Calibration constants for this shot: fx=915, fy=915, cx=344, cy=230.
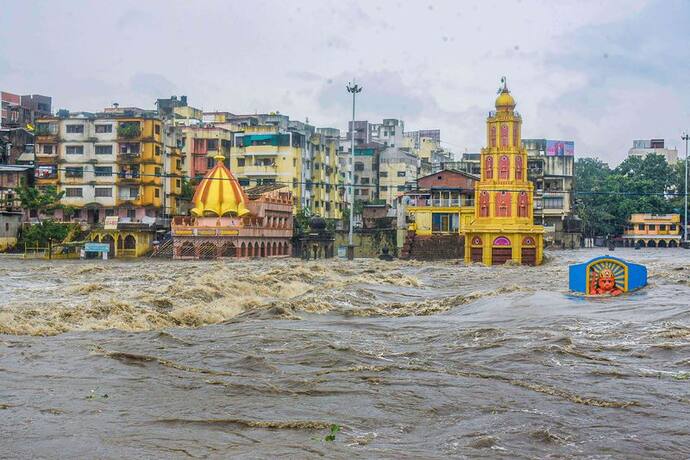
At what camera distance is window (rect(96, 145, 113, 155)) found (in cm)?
6756

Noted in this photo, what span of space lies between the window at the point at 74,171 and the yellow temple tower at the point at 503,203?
28775 mm

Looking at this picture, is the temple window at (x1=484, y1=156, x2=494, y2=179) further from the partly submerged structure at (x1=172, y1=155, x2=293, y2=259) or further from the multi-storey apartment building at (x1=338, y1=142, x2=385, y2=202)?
the multi-storey apartment building at (x1=338, y1=142, x2=385, y2=202)

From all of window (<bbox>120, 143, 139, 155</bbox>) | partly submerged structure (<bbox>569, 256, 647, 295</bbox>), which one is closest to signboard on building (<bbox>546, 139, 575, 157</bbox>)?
window (<bbox>120, 143, 139, 155</bbox>)

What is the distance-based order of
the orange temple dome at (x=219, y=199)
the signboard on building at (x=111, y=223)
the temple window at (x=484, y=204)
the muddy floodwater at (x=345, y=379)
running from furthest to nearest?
1. the signboard on building at (x=111, y=223)
2. the orange temple dome at (x=219, y=199)
3. the temple window at (x=484, y=204)
4. the muddy floodwater at (x=345, y=379)

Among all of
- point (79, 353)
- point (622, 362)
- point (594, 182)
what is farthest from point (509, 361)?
point (594, 182)

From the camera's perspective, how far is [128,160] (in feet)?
219

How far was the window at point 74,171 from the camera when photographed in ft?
222

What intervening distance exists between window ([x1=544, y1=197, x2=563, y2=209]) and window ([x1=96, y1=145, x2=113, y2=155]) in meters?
39.7

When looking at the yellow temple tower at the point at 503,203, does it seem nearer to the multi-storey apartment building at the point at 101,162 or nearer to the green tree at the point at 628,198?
the multi-storey apartment building at the point at 101,162

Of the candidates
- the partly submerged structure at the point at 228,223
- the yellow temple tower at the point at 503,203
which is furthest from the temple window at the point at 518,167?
the partly submerged structure at the point at 228,223

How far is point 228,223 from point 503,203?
61.6ft

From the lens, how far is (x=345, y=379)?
42.8 feet

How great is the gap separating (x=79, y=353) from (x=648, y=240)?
8860cm

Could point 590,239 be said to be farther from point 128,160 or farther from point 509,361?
point 509,361
